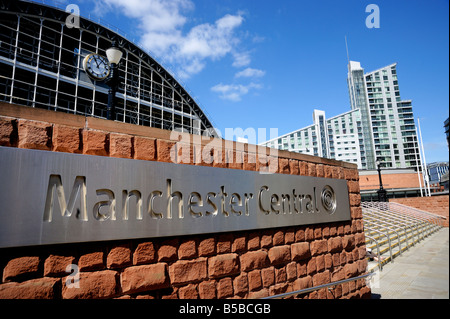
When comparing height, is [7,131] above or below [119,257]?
above

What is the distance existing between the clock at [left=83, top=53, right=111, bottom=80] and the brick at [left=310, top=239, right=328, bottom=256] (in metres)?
27.0

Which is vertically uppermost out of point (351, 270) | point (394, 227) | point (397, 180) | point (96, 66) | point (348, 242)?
point (96, 66)

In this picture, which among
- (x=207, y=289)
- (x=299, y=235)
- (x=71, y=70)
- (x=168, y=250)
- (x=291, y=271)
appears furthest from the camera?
(x=71, y=70)

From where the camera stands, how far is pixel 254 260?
295 cm

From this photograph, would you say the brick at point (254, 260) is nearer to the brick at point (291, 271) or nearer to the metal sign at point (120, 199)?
the metal sign at point (120, 199)

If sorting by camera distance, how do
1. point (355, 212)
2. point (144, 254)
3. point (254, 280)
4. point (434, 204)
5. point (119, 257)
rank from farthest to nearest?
point (434, 204) → point (355, 212) → point (254, 280) → point (144, 254) → point (119, 257)

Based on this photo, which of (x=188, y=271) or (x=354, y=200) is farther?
(x=354, y=200)

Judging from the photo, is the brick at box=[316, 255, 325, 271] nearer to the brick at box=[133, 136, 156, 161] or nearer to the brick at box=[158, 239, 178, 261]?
the brick at box=[158, 239, 178, 261]

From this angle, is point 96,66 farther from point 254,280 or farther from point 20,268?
point 20,268

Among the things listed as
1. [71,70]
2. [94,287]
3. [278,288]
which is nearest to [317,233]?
[278,288]

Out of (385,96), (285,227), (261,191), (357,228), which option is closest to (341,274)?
(357,228)

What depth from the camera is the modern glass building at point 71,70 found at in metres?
22.1

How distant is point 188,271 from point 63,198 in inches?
48.1

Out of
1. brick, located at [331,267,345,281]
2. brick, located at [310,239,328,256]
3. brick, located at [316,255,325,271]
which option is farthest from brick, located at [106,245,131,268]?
brick, located at [331,267,345,281]
